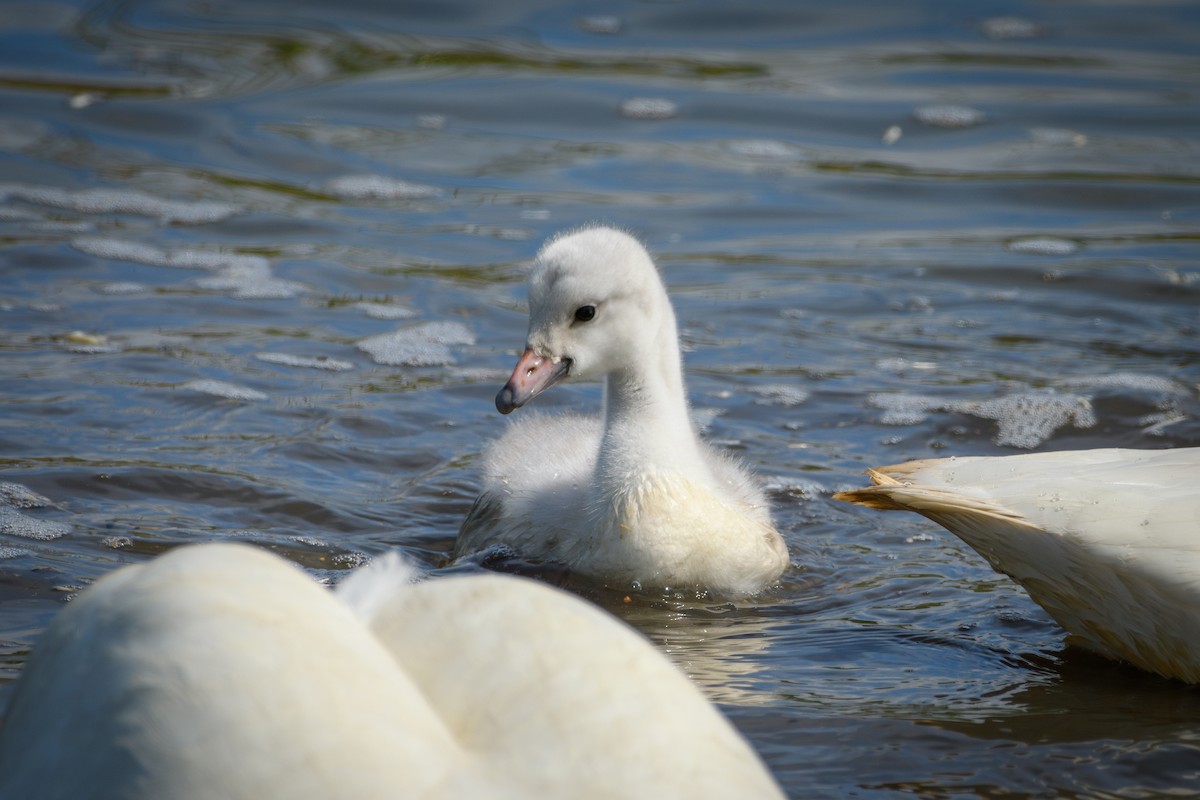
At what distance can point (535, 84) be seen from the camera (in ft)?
39.0

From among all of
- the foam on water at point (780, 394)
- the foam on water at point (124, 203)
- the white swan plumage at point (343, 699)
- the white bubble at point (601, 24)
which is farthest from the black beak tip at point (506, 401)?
the white bubble at point (601, 24)

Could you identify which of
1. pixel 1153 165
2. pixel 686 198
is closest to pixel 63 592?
pixel 686 198

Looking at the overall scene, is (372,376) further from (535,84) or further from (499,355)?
(535,84)

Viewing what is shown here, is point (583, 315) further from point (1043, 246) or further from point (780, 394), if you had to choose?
point (1043, 246)

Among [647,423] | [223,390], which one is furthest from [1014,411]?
[223,390]

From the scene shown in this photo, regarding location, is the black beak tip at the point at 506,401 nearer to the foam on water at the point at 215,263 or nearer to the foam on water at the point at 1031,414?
the foam on water at the point at 1031,414

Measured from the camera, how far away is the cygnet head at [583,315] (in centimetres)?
493

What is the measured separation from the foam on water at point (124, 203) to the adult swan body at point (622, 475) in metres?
4.55

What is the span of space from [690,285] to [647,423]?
3.56 m

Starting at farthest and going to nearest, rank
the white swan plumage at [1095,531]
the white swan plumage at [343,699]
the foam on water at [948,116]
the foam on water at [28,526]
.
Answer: the foam on water at [948,116], the foam on water at [28,526], the white swan plumage at [1095,531], the white swan plumage at [343,699]

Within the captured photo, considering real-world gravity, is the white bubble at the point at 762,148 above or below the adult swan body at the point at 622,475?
above

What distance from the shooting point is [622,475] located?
491cm

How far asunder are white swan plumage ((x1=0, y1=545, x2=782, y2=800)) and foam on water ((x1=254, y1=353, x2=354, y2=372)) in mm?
4744

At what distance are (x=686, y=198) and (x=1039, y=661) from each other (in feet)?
20.8
